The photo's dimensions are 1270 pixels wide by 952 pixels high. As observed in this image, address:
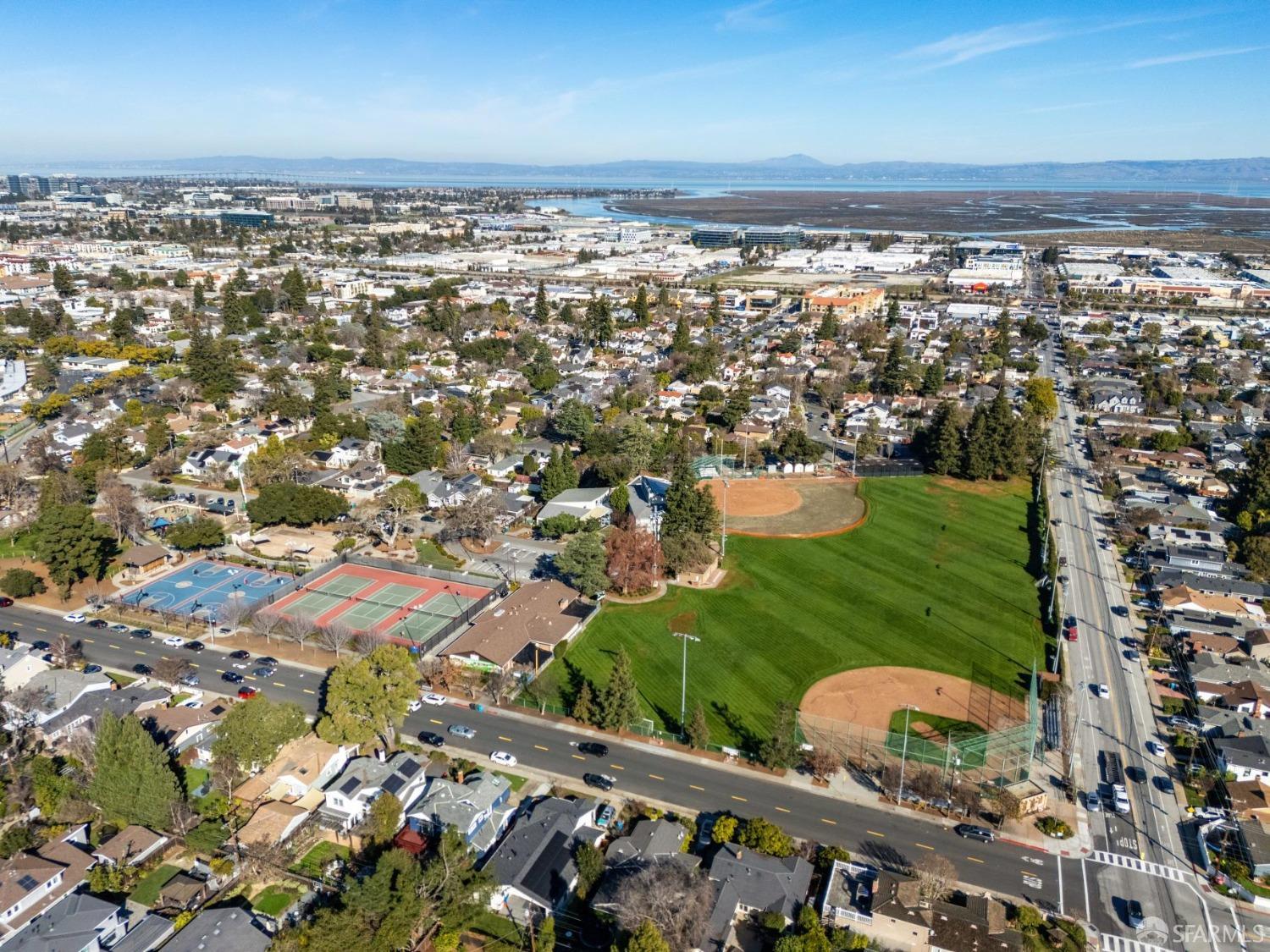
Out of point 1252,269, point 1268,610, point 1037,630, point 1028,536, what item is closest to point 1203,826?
point 1037,630

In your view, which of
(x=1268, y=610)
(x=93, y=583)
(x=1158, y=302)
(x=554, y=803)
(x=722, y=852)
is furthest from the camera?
(x=1158, y=302)

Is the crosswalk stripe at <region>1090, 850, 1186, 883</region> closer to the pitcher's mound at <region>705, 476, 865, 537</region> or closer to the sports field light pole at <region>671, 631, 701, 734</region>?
the sports field light pole at <region>671, 631, 701, 734</region>

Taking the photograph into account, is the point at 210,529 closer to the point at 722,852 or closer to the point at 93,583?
the point at 93,583

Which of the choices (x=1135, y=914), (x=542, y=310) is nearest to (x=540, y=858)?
(x=1135, y=914)

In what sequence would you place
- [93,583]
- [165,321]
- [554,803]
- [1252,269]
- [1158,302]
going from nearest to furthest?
[554,803]
[93,583]
[165,321]
[1158,302]
[1252,269]

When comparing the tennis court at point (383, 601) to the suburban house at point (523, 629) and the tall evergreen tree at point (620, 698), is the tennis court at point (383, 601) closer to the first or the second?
the suburban house at point (523, 629)

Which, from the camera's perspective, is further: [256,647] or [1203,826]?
[256,647]

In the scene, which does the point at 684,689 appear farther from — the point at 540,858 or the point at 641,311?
the point at 641,311
